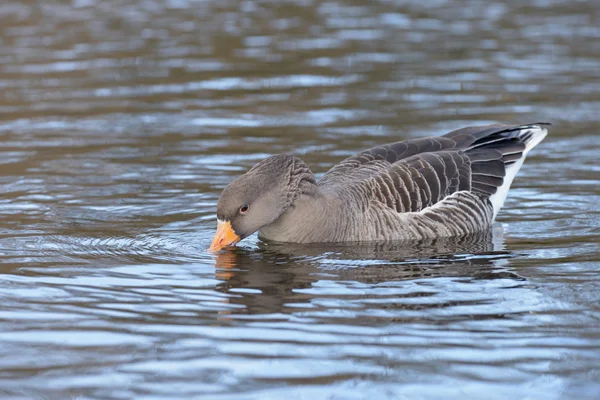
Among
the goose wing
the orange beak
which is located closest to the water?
the orange beak

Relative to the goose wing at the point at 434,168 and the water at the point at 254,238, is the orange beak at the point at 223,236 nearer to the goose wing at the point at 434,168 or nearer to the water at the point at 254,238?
the water at the point at 254,238

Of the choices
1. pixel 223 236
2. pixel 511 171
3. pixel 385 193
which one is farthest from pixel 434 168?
pixel 223 236

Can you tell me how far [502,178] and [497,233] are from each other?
741 millimetres

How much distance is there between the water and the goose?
0.25m

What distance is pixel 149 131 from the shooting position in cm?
1571

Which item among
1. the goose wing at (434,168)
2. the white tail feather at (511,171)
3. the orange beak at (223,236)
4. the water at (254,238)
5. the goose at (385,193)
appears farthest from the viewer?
the white tail feather at (511,171)

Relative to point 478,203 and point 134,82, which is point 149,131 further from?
point 478,203

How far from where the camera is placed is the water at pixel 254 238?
7141mm

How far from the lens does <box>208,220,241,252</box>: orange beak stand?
10039 mm

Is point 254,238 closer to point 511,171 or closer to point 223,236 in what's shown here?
point 223,236

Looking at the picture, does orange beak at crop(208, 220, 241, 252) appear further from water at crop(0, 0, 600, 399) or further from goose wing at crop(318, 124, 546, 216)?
goose wing at crop(318, 124, 546, 216)

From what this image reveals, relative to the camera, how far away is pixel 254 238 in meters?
11.2

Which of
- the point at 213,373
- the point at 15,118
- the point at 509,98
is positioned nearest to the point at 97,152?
the point at 15,118

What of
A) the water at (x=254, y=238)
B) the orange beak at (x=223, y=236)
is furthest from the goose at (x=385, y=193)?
the water at (x=254, y=238)
